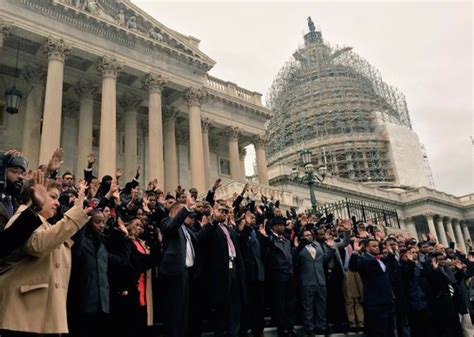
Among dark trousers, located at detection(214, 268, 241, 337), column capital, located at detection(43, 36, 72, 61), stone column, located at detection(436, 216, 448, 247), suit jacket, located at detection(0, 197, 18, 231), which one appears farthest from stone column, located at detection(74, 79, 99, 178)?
stone column, located at detection(436, 216, 448, 247)

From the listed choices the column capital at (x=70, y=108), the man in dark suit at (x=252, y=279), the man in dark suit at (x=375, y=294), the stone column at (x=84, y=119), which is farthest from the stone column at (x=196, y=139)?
the man in dark suit at (x=252, y=279)

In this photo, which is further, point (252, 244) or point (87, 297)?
point (252, 244)

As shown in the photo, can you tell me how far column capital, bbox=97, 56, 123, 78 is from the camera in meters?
22.4

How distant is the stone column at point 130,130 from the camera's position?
2417cm

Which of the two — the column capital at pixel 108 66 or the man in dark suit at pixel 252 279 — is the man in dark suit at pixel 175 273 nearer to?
the man in dark suit at pixel 252 279

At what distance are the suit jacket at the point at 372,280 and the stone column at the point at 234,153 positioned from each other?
21374mm

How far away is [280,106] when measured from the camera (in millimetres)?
69562

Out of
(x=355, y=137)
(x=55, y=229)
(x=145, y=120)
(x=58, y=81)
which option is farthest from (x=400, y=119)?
(x=55, y=229)

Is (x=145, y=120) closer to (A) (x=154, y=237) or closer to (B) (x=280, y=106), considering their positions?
(A) (x=154, y=237)

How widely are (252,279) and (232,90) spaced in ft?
85.2

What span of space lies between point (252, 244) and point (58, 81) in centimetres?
1586

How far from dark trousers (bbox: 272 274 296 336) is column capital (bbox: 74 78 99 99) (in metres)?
19.4

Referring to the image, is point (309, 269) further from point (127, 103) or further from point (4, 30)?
point (127, 103)

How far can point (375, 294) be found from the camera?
27.6 feet
